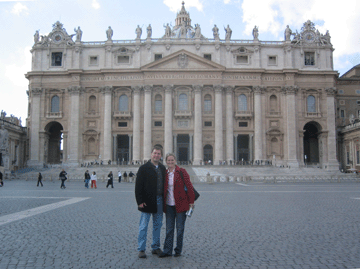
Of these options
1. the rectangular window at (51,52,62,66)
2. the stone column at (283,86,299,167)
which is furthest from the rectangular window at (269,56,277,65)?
the rectangular window at (51,52,62,66)

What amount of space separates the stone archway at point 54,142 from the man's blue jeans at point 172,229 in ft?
195

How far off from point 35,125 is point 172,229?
191ft

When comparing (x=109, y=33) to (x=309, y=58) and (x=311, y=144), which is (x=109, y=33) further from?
(x=311, y=144)

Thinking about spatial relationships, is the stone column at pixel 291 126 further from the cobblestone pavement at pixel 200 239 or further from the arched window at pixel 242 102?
the cobblestone pavement at pixel 200 239

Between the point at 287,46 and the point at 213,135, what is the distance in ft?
61.1

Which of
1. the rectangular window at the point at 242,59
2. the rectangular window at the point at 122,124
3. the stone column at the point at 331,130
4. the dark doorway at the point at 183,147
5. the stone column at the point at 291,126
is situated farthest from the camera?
the rectangular window at the point at 242,59

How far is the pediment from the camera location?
59656 mm

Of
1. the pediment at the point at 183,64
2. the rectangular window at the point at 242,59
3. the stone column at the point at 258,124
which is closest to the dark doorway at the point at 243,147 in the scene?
the stone column at the point at 258,124

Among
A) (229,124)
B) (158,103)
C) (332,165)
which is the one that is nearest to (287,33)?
(229,124)

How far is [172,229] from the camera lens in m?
7.18

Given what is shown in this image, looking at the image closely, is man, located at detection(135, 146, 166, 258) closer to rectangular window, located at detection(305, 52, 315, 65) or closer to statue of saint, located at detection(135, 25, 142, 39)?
statue of saint, located at detection(135, 25, 142, 39)

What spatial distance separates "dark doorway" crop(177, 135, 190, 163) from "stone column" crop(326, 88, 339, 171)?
21.6m

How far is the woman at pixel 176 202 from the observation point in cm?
711

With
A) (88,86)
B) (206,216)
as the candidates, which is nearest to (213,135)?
(88,86)
